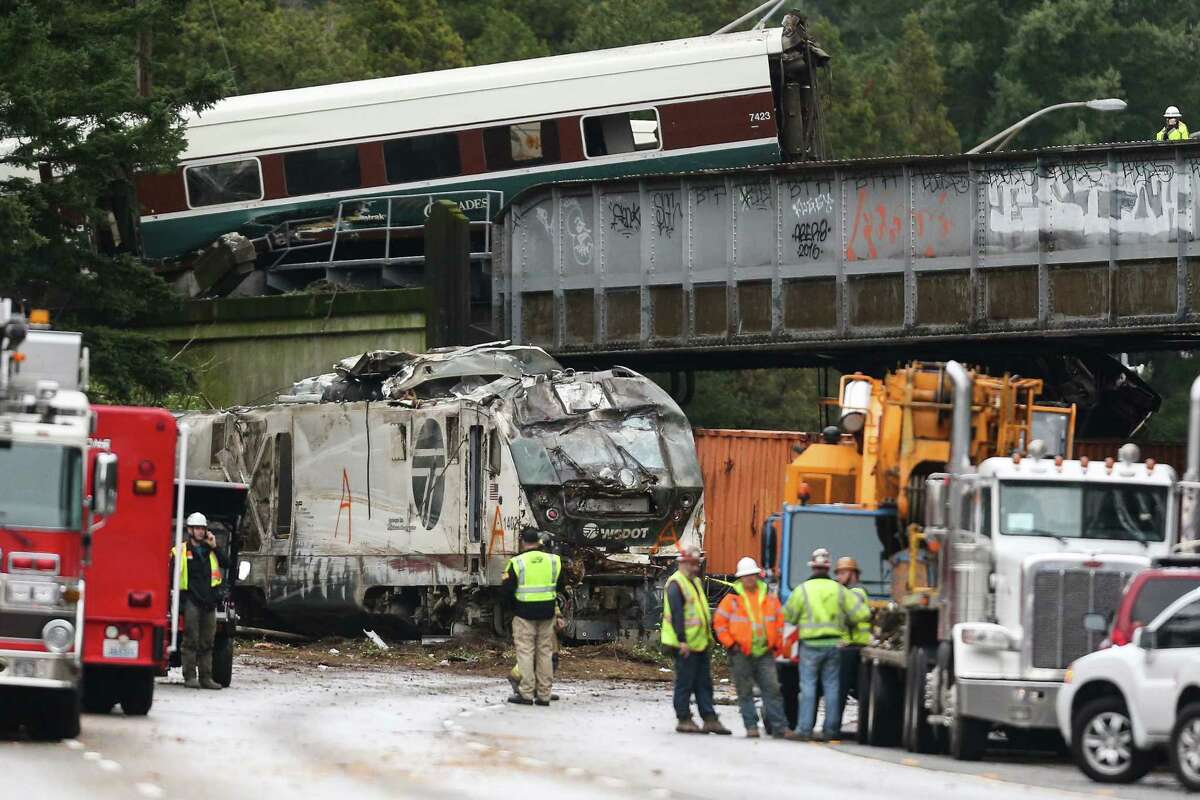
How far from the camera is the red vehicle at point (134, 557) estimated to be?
17.9 m

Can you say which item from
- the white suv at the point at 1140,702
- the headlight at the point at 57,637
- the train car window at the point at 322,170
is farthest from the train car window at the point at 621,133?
the headlight at the point at 57,637

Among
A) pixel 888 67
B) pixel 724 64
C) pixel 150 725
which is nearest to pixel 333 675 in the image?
pixel 150 725

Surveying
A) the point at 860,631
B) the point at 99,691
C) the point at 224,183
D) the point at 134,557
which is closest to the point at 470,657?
the point at 860,631

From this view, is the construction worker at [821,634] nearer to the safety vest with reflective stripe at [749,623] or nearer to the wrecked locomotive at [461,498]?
the safety vest with reflective stripe at [749,623]

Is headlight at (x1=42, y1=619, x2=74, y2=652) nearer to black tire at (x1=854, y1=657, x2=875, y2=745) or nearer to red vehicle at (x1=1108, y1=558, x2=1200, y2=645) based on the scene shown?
black tire at (x1=854, y1=657, x2=875, y2=745)

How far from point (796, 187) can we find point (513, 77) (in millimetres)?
5087

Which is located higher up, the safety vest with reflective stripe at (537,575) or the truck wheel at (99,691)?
the safety vest with reflective stripe at (537,575)

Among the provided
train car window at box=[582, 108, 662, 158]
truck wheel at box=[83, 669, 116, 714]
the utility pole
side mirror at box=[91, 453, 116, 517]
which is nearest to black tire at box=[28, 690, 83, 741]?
side mirror at box=[91, 453, 116, 517]

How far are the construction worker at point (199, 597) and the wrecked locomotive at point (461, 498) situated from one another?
4.94 meters

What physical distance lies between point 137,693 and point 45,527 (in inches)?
108

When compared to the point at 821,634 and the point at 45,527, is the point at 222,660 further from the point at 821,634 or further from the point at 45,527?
the point at 821,634

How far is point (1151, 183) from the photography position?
3009 centimetres

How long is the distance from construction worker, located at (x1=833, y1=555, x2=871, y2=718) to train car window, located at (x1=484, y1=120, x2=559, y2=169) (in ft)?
48.8

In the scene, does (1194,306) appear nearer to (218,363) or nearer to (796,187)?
(796,187)
